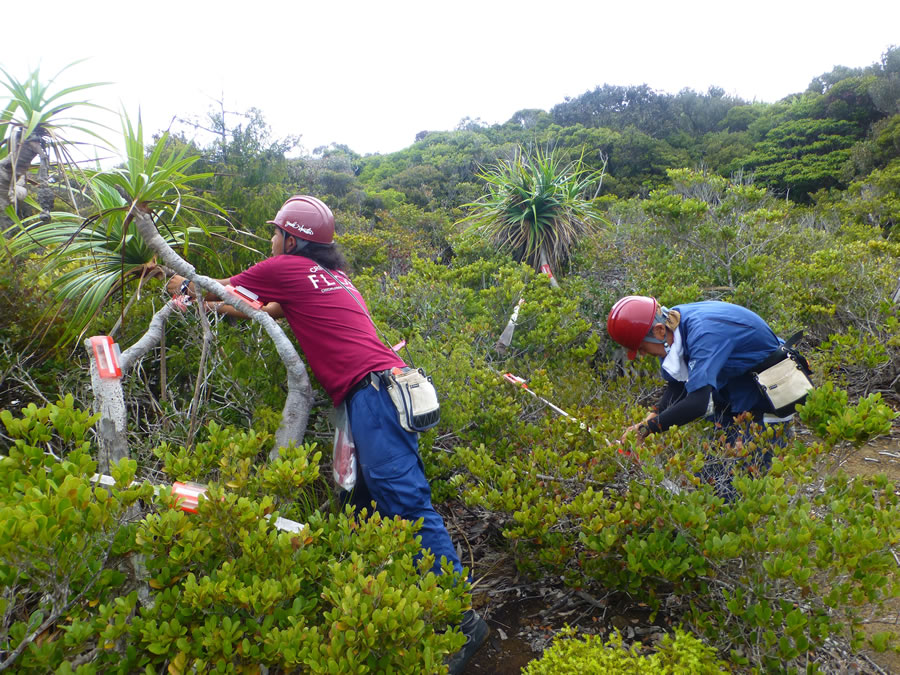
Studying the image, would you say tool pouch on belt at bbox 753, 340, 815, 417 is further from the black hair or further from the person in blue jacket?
the black hair

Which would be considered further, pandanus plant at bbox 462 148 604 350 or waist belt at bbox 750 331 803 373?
pandanus plant at bbox 462 148 604 350

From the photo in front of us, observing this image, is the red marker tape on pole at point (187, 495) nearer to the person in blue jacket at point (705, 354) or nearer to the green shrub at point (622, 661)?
the green shrub at point (622, 661)

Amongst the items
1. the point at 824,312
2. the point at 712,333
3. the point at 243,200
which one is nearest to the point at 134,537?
the point at 712,333

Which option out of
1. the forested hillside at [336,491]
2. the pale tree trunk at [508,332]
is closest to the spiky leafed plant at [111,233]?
the forested hillside at [336,491]

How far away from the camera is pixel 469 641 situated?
7.84ft

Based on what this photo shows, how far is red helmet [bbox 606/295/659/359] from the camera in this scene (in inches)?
121

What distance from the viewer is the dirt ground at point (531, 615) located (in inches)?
97.4

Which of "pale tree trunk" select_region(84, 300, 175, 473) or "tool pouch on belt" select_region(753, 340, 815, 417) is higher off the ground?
"pale tree trunk" select_region(84, 300, 175, 473)

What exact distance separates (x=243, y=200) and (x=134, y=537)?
4407 millimetres

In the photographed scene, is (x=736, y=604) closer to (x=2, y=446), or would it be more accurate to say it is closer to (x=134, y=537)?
(x=134, y=537)

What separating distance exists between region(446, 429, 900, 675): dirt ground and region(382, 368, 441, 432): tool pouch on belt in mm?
1022

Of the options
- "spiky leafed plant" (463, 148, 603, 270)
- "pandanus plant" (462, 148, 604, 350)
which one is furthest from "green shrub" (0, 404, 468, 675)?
"spiky leafed plant" (463, 148, 603, 270)

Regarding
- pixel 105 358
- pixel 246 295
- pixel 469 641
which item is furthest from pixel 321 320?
pixel 469 641

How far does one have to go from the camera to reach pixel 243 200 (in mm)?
5262
